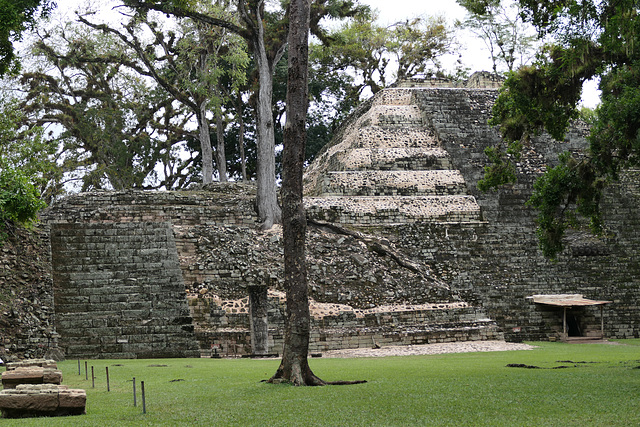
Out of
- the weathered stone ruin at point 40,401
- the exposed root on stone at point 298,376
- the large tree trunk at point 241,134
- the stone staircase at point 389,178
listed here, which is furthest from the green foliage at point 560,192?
the large tree trunk at point 241,134

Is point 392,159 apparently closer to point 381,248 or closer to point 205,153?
point 381,248

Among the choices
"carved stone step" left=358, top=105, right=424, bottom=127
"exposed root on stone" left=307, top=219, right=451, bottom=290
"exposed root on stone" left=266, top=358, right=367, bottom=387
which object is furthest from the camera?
"carved stone step" left=358, top=105, right=424, bottom=127

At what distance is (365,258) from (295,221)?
870cm

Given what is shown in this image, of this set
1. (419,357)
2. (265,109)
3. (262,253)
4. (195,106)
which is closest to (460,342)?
(419,357)

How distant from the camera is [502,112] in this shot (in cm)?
1123

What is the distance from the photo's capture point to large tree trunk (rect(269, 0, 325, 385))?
25.2 feet

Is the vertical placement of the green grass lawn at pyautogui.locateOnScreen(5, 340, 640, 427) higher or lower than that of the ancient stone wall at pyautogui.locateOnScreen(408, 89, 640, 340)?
lower

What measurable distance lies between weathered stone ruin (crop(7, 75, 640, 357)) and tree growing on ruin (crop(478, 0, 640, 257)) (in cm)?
525

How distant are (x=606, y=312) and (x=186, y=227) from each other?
10519 millimetres

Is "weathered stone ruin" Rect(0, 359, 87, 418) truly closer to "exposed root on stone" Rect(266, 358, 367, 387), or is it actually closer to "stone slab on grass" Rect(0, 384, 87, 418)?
"stone slab on grass" Rect(0, 384, 87, 418)

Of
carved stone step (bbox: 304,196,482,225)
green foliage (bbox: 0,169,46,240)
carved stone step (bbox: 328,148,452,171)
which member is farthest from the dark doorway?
green foliage (bbox: 0,169,46,240)

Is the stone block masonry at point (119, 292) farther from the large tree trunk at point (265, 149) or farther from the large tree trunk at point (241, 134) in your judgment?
the large tree trunk at point (241, 134)

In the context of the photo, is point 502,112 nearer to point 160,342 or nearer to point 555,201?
point 555,201

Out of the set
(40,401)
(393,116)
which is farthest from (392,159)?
(40,401)
